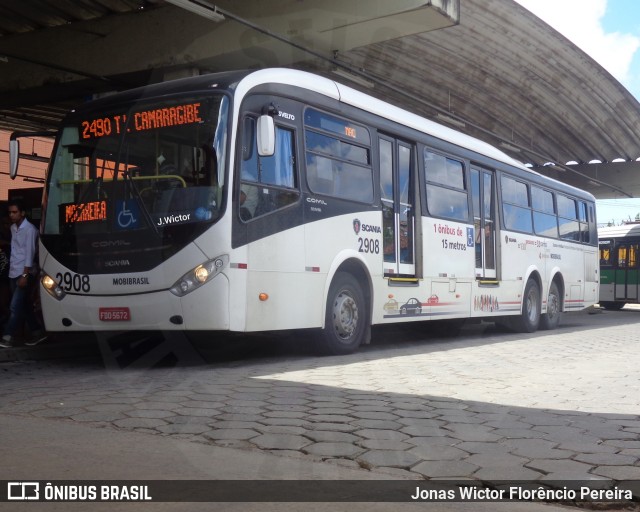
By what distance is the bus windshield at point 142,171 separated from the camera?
855cm

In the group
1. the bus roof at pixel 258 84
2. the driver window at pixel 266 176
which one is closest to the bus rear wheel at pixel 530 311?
the bus roof at pixel 258 84

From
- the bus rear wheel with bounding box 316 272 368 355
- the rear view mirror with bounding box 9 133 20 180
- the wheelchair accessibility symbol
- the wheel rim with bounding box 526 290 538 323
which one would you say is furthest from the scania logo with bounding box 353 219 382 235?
the wheel rim with bounding box 526 290 538 323

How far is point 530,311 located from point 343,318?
7.28 meters

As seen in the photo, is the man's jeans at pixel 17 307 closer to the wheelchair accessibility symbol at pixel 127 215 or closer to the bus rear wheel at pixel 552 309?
the wheelchair accessibility symbol at pixel 127 215

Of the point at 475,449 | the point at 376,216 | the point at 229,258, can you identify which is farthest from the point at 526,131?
the point at 475,449

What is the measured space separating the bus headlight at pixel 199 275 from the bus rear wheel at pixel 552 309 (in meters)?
10.6

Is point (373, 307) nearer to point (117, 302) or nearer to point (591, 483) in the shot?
point (117, 302)

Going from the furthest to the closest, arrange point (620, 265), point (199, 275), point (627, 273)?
point (620, 265) → point (627, 273) → point (199, 275)

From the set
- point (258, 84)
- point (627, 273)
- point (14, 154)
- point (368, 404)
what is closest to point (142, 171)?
point (258, 84)

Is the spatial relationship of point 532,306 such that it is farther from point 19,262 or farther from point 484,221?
point 19,262

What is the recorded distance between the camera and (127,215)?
347 inches

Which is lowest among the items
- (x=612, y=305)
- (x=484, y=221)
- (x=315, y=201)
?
(x=612, y=305)

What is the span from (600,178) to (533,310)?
59.6 ft

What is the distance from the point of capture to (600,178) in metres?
32.9
